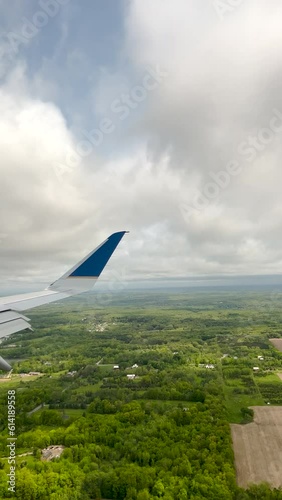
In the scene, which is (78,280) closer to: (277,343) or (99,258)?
(99,258)

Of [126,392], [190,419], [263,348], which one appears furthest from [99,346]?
[190,419]

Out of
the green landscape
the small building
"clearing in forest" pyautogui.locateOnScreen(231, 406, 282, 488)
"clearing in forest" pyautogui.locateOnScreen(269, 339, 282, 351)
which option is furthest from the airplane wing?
"clearing in forest" pyautogui.locateOnScreen(269, 339, 282, 351)

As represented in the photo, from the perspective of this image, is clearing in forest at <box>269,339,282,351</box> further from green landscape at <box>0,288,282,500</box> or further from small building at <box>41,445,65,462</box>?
small building at <box>41,445,65,462</box>

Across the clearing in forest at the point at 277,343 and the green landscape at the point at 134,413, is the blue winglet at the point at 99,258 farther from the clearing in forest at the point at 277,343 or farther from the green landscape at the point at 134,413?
the clearing in forest at the point at 277,343

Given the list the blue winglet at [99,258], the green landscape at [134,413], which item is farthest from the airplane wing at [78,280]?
the green landscape at [134,413]

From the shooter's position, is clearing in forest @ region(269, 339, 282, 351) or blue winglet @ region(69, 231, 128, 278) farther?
clearing in forest @ region(269, 339, 282, 351)

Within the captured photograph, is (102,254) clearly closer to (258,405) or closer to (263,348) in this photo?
(258,405)
